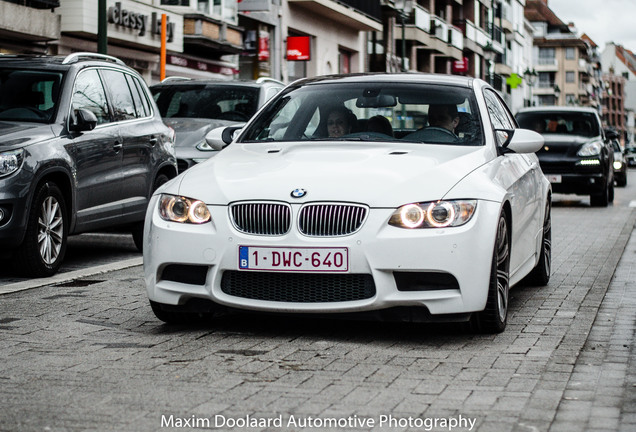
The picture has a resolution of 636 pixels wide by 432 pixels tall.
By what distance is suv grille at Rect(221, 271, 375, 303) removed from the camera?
6.34 meters

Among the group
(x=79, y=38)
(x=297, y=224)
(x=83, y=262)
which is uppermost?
(x=79, y=38)

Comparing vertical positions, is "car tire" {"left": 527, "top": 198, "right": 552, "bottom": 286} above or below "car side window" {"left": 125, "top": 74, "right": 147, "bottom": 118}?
below

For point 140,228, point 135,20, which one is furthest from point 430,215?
point 135,20

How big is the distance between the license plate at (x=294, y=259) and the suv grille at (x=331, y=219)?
105 mm

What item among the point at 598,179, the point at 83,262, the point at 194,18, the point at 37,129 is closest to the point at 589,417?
the point at 37,129

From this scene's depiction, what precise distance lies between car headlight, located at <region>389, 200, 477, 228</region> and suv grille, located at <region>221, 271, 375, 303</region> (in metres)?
0.35

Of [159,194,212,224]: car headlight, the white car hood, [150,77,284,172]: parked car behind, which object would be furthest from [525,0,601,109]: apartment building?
[159,194,212,224]: car headlight

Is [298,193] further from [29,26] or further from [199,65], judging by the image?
[199,65]

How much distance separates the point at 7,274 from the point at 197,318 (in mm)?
3431

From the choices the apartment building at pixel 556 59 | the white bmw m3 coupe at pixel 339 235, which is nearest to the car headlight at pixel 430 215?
the white bmw m3 coupe at pixel 339 235

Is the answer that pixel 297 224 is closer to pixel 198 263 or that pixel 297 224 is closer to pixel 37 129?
pixel 198 263

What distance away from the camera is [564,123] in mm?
23250

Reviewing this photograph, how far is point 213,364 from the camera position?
581 centimetres

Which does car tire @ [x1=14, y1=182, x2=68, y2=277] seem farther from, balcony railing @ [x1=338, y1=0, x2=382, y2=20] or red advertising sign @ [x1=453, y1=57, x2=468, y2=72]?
red advertising sign @ [x1=453, y1=57, x2=468, y2=72]
